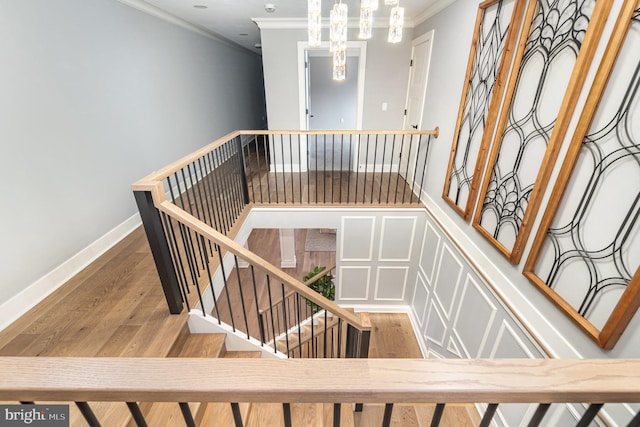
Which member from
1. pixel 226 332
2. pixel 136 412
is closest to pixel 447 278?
pixel 226 332

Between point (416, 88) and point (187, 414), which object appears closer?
point (187, 414)

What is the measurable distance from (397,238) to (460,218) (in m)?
1.12

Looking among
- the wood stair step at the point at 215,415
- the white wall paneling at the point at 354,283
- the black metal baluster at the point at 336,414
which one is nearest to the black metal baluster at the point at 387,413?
the black metal baluster at the point at 336,414

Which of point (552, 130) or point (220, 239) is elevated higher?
point (552, 130)

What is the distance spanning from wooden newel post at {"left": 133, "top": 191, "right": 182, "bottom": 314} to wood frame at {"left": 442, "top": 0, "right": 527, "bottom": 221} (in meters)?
2.37

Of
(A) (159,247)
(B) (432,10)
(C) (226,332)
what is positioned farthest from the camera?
(B) (432,10)

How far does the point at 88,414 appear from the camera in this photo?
58 centimetres

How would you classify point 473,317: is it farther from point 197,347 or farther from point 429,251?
point 197,347

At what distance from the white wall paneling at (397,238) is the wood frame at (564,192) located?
195 centimetres

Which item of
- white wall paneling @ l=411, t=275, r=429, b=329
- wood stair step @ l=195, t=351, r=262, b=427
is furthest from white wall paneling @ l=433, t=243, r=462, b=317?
wood stair step @ l=195, t=351, r=262, b=427

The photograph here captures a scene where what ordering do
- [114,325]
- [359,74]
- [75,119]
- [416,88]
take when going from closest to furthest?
[114,325] < [75,119] < [416,88] < [359,74]

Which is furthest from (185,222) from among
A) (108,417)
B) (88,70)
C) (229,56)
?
(229,56)

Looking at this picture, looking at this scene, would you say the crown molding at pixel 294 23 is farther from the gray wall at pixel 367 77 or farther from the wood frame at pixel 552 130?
the wood frame at pixel 552 130

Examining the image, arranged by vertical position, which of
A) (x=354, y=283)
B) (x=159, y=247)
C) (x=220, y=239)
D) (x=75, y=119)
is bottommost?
(x=354, y=283)
